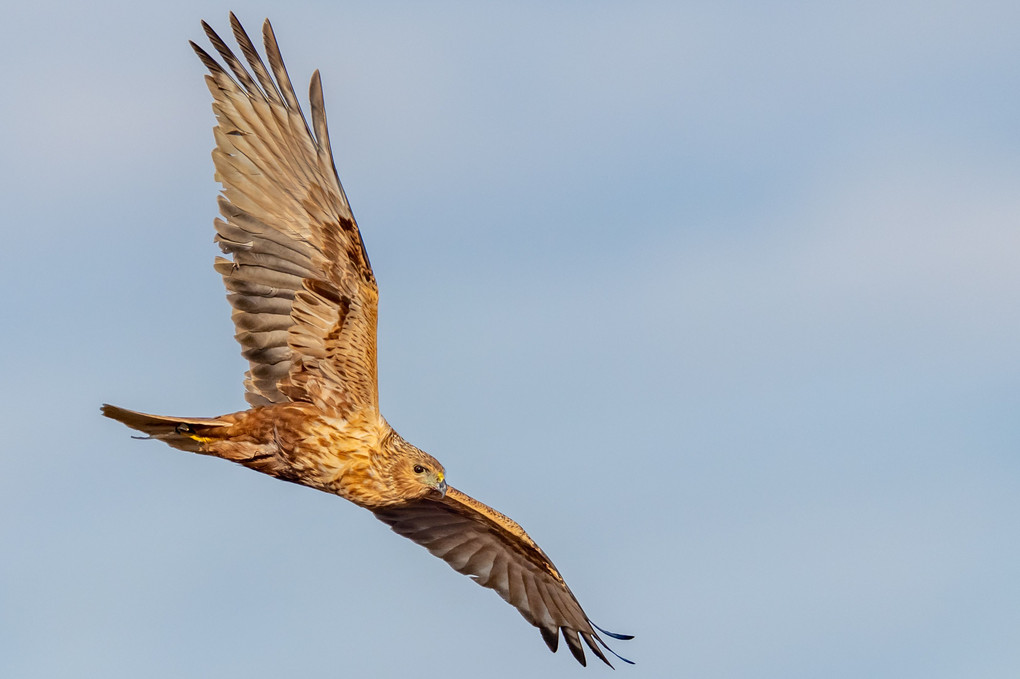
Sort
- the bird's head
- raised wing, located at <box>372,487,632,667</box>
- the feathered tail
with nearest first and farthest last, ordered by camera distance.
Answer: the feathered tail, the bird's head, raised wing, located at <box>372,487,632,667</box>

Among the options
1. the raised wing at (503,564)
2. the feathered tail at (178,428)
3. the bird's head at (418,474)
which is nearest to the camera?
the feathered tail at (178,428)

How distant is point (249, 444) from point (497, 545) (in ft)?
11.1

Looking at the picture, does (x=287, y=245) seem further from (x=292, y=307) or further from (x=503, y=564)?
(x=503, y=564)

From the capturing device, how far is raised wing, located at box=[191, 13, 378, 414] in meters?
10.9

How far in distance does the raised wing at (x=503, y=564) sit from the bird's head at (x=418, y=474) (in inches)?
74.0

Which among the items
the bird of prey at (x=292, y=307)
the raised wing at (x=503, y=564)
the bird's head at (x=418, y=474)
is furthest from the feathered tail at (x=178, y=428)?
the raised wing at (x=503, y=564)

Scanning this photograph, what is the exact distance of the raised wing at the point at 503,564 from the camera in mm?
13406

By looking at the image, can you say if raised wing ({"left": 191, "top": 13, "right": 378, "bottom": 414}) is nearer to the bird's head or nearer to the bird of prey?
the bird of prey

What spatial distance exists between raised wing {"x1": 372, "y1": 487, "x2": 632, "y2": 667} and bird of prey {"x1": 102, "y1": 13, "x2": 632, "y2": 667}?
1947mm

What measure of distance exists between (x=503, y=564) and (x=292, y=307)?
12.6ft

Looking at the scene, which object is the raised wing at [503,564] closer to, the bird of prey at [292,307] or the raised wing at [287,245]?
the bird of prey at [292,307]

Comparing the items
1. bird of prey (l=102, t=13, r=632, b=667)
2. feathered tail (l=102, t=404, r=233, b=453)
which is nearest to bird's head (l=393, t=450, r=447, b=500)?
bird of prey (l=102, t=13, r=632, b=667)

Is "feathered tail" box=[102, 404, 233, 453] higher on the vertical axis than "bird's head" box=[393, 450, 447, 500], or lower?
lower

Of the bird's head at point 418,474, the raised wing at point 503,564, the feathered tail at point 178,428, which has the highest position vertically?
the raised wing at point 503,564
